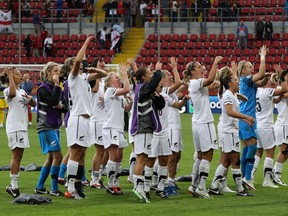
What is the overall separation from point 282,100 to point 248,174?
194cm

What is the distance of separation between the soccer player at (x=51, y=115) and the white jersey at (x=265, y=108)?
4.12 meters

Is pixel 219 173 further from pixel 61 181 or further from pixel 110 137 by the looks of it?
pixel 61 181

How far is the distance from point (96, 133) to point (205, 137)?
2765mm

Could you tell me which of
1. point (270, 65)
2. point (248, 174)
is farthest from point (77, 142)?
point (270, 65)

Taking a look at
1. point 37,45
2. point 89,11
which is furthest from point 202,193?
point 89,11

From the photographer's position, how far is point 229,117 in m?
16.8

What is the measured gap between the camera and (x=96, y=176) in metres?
17.9

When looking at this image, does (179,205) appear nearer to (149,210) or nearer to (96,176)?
(149,210)

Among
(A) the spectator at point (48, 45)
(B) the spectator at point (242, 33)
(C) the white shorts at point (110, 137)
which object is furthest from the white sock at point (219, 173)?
(A) the spectator at point (48, 45)

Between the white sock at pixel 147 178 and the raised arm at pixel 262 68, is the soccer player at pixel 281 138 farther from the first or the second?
the white sock at pixel 147 178

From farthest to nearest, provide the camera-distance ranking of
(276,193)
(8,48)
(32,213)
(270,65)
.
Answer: (8,48) → (270,65) → (276,193) → (32,213)

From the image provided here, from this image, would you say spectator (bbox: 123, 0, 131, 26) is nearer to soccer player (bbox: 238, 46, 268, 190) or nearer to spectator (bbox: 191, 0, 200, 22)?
spectator (bbox: 191, 0, 200, 22)

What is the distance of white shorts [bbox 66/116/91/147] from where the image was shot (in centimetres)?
1581

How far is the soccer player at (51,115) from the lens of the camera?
16.4 metres
